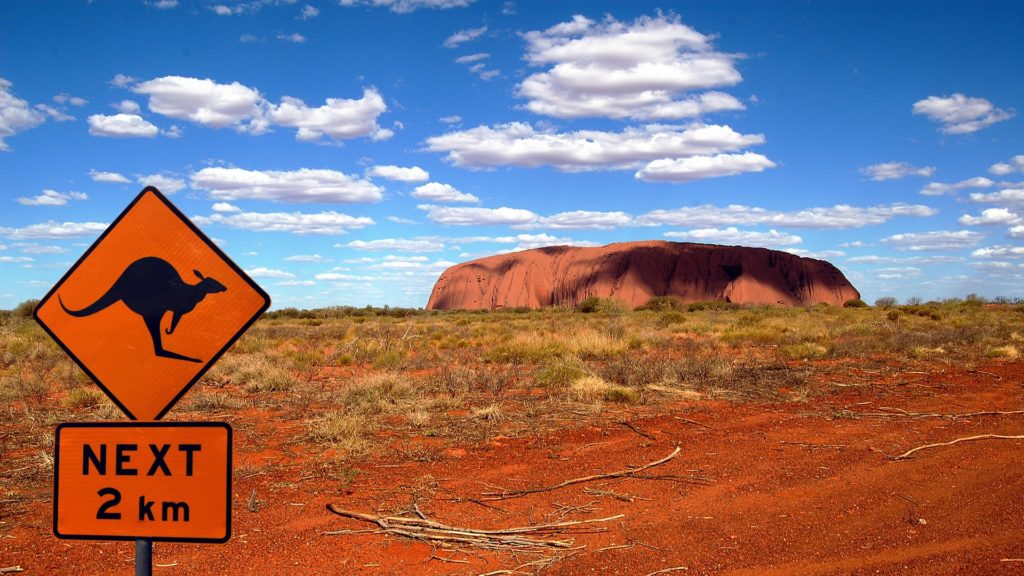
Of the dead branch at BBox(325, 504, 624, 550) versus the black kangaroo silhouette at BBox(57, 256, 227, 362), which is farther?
the dead branch at BBox(325, 504, 624, 550)

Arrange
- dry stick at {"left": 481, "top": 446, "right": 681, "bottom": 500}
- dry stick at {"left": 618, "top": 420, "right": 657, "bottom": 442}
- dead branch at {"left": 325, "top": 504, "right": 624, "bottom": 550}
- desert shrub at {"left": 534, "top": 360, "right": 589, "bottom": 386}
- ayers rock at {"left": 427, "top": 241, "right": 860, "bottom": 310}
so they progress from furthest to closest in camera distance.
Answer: ayers rock at {"left": 427, "top": 241, "right": 860, "bottom": 310}, desert shrub at {"left": 534, "top": 360, "right": 589, "bottom": 386}, dry stick at {"left": 618, "top": 420, "right": 657, "bottom": 442}, dry stick at {"left": 481, "top": 446, "right": 681, "bottom": 500}, dead branch at {"left": 325, "top": 504, "right": 624, "bottom": 550}

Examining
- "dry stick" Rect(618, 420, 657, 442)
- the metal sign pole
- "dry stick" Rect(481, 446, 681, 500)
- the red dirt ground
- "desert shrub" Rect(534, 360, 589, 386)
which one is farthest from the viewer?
"desert shrub" Rect(534, 360, 589, 386)

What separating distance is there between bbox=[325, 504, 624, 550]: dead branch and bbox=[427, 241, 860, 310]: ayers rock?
82.5m

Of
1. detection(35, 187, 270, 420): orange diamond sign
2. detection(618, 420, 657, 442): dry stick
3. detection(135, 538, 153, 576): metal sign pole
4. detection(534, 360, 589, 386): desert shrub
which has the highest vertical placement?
detection(35, 187, 270, 420): orange diamond sign

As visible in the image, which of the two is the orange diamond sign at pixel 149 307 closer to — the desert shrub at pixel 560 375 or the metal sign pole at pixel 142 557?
the metal sign pole at pixel 142 557

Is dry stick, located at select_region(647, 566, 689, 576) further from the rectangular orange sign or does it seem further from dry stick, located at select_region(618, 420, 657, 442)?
dry stick, located at select_region(618, 420, 657, 442)

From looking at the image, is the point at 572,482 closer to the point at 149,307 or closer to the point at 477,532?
the point at 477,532

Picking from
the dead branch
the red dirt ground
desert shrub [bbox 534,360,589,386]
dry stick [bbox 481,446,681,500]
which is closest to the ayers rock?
desert shrub [bbox 534,360,589,386]

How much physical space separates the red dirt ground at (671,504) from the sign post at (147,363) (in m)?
2.53

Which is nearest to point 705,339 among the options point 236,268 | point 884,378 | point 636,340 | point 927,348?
point 636,340

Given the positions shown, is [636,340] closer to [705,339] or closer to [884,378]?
[705,339]

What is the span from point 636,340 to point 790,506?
15.0 metres

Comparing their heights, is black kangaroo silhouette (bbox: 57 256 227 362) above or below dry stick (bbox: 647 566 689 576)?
above

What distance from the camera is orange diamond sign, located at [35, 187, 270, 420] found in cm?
257
